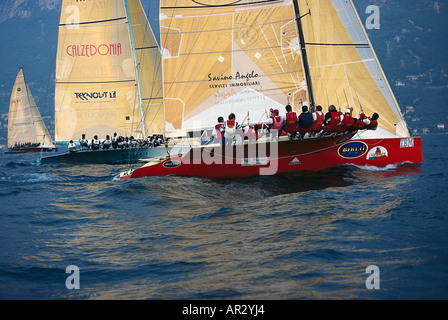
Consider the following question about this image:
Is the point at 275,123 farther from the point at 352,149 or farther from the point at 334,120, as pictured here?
the point at 352,149

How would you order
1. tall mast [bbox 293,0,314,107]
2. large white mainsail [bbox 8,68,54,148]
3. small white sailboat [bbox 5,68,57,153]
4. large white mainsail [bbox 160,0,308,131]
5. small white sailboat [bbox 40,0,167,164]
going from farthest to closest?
small white sailboat [bbox 5,68,57,153]
large white mainsail [bbox 8,68,54,148]
small white sailboat [bbox 40,0,167,164]
large white mainsail [bbox 160,0,308,131]
tall mast [bbox 293,0,314,107]

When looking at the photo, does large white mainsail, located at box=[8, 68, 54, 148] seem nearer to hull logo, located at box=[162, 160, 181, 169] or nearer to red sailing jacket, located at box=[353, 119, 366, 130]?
hull logo, located at box=[162, 160, 181, 169]

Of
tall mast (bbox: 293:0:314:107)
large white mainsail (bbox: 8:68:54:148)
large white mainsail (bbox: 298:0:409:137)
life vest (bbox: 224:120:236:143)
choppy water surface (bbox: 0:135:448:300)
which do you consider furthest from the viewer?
large white mainsail (bbox: 8:68:54:148)

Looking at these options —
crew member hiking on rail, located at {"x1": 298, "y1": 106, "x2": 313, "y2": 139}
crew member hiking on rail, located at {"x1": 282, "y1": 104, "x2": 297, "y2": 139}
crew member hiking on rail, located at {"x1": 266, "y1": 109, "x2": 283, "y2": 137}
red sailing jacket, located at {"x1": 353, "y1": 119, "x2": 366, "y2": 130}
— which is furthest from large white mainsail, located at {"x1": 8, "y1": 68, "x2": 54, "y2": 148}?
red sailing jacket, located at {"x1": 353, "y1": 119, "x2": 366, "y2": 130}

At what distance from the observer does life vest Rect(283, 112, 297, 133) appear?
1236 cm

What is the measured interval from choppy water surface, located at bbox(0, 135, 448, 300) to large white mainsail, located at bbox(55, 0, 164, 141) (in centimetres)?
1410

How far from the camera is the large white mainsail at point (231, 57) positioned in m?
14.0

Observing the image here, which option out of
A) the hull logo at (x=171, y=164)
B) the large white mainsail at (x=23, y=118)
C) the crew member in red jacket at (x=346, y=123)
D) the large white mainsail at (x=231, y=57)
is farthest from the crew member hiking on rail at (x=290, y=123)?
the large white mainsail at (x=23, y=118)

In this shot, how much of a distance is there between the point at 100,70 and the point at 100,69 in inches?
2.2

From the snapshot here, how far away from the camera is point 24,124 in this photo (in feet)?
158

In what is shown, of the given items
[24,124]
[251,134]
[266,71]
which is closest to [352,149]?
[251,134]

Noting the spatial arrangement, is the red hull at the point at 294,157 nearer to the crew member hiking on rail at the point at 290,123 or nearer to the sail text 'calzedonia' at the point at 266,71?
the sail text 'calzedonia' at the point at 266,71

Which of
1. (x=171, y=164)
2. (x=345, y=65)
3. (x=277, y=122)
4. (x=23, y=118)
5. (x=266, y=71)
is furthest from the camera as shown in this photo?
(x=23, y=118)

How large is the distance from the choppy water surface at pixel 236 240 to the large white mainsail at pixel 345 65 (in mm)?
2637
